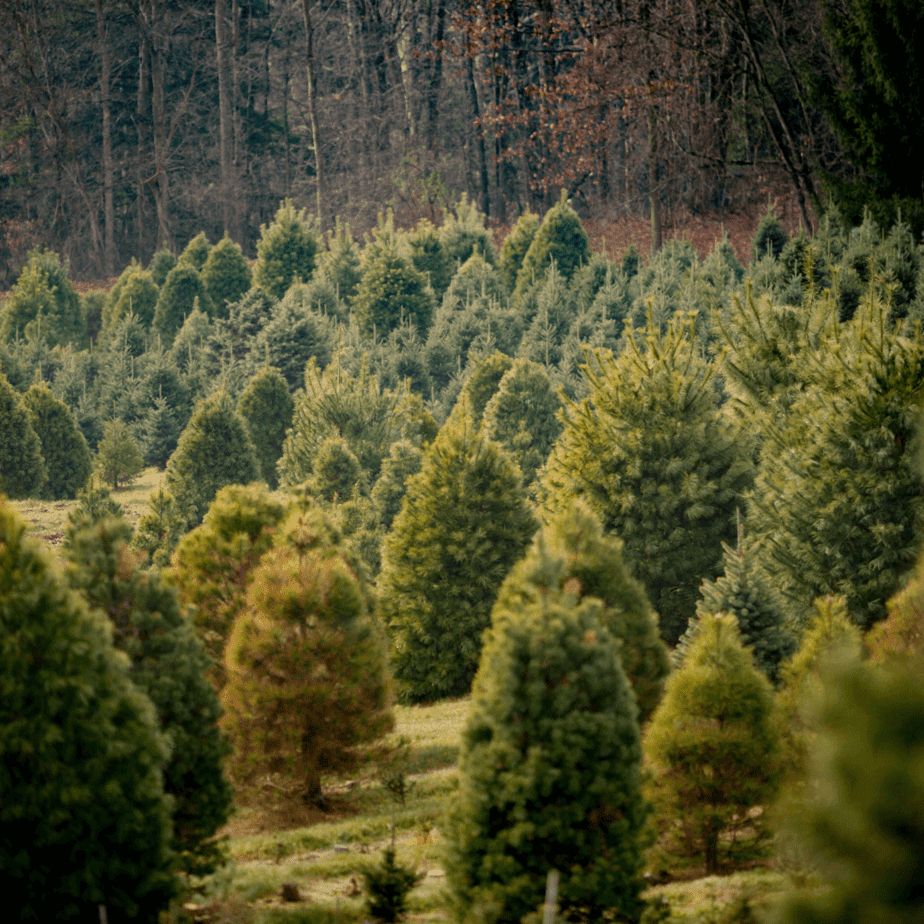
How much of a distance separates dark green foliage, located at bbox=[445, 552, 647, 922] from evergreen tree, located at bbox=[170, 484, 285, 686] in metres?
7.61

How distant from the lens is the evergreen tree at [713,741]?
51.0 feet

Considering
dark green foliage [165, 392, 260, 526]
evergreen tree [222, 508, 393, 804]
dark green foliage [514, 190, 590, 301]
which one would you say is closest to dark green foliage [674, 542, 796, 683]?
evergreen tree [222, 508, 393, 804]

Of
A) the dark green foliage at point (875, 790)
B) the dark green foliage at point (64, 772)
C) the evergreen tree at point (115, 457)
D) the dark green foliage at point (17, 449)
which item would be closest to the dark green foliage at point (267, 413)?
the evergreen tree at point (115, 457)

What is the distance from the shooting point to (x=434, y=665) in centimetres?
2667

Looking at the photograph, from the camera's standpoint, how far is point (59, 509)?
1716 inches

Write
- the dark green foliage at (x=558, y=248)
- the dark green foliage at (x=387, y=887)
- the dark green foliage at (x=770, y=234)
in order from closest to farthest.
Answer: the dark green foliage at (x=387, y=887) → the dark green foliage at (x=770, y=234) → the dark green foliage at (x=558, y=248)

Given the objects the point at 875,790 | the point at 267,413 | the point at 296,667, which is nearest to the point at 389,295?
the point at 267,413

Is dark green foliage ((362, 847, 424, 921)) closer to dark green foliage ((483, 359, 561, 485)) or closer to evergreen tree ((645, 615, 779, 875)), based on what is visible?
evergreen tree ((645, 615, 779, 875))

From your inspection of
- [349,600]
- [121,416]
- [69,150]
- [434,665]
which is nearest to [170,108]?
[69,150]

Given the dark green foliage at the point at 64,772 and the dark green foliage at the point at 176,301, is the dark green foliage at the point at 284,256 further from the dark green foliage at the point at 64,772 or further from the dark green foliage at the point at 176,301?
the dark green foliage at the point at 64,772

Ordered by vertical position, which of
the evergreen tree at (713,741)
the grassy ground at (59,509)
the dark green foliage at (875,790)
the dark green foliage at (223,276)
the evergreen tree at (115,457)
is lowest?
the grassy ground at (59,509)

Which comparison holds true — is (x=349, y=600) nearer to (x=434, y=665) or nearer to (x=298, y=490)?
(x=298, y=490)

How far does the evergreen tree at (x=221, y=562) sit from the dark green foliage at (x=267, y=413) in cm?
2479

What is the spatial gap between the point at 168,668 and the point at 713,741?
552 centimetres
